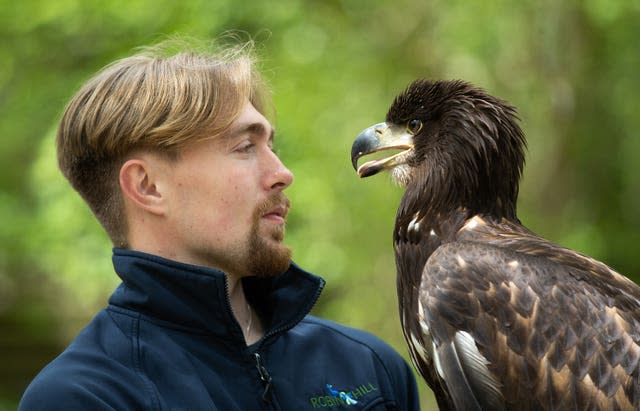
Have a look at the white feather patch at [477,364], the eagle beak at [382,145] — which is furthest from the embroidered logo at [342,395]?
the eagle beak at [382,145]

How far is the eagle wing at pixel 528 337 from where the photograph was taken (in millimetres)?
3111

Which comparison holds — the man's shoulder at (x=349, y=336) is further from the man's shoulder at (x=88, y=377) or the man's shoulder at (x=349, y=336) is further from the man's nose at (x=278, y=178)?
the man's shoulder at (x=88, y=377)

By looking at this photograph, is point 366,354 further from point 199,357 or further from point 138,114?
point 138,114

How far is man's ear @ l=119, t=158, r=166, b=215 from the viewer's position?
128 inches

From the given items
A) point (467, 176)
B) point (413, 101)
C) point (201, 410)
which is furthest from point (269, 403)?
point (413, 101)

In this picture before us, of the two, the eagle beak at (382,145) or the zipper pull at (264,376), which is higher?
the eagle beak at (382,145)

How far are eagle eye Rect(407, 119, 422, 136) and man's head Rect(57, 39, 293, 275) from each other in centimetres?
77

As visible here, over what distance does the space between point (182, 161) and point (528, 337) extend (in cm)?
129

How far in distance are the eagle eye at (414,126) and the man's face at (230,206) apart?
2.68 feet

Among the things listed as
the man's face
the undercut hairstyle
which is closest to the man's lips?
the man's face

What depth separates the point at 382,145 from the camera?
156 inches

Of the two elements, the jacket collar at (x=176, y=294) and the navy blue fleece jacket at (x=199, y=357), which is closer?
the navy blue fleece jacket at (x=199, y=357)

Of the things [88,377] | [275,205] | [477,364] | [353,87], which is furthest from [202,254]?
[353,87]

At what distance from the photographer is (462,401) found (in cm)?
313
